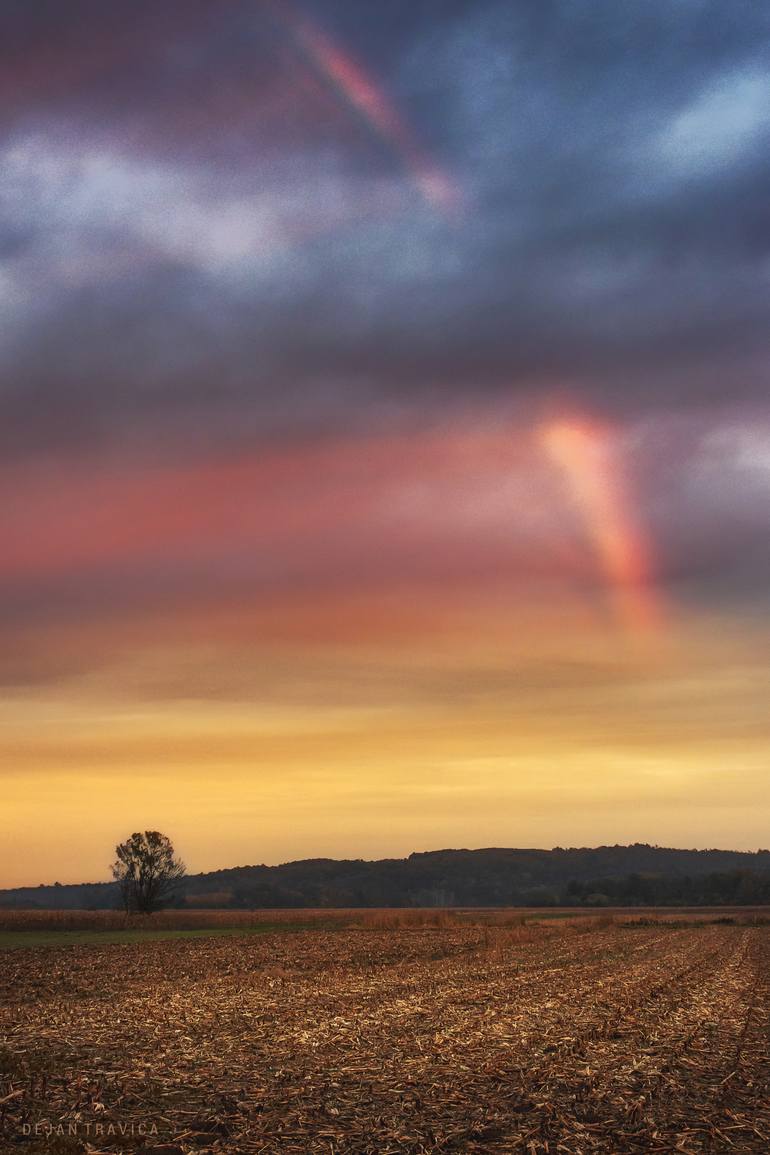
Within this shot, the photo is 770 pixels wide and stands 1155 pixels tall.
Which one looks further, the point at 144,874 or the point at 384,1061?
the point at 144,874

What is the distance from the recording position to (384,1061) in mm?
20031

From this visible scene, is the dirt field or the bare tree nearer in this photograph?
the dirt field

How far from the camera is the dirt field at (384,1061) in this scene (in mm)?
14109

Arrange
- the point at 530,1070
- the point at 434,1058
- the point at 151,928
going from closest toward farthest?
the point at 530,1070 < the point at 434,1058 < the point at 151,928

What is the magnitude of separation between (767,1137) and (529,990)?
21.8m

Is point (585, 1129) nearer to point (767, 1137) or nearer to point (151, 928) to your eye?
point (767, 1137)

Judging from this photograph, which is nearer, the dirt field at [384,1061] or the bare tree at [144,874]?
the dirt field at [384,1061]

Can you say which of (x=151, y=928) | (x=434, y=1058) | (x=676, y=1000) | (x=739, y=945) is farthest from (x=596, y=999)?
(x=151, y=928)

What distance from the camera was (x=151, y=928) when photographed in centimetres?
9456

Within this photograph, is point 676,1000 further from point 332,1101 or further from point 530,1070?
point 332,1101

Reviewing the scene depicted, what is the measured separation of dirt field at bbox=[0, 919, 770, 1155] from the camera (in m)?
14.1

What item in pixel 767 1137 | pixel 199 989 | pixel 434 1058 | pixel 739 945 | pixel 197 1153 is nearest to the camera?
pixel 197 1153

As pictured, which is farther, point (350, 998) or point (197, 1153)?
point (350, 998)

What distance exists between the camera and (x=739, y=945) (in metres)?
71.8
